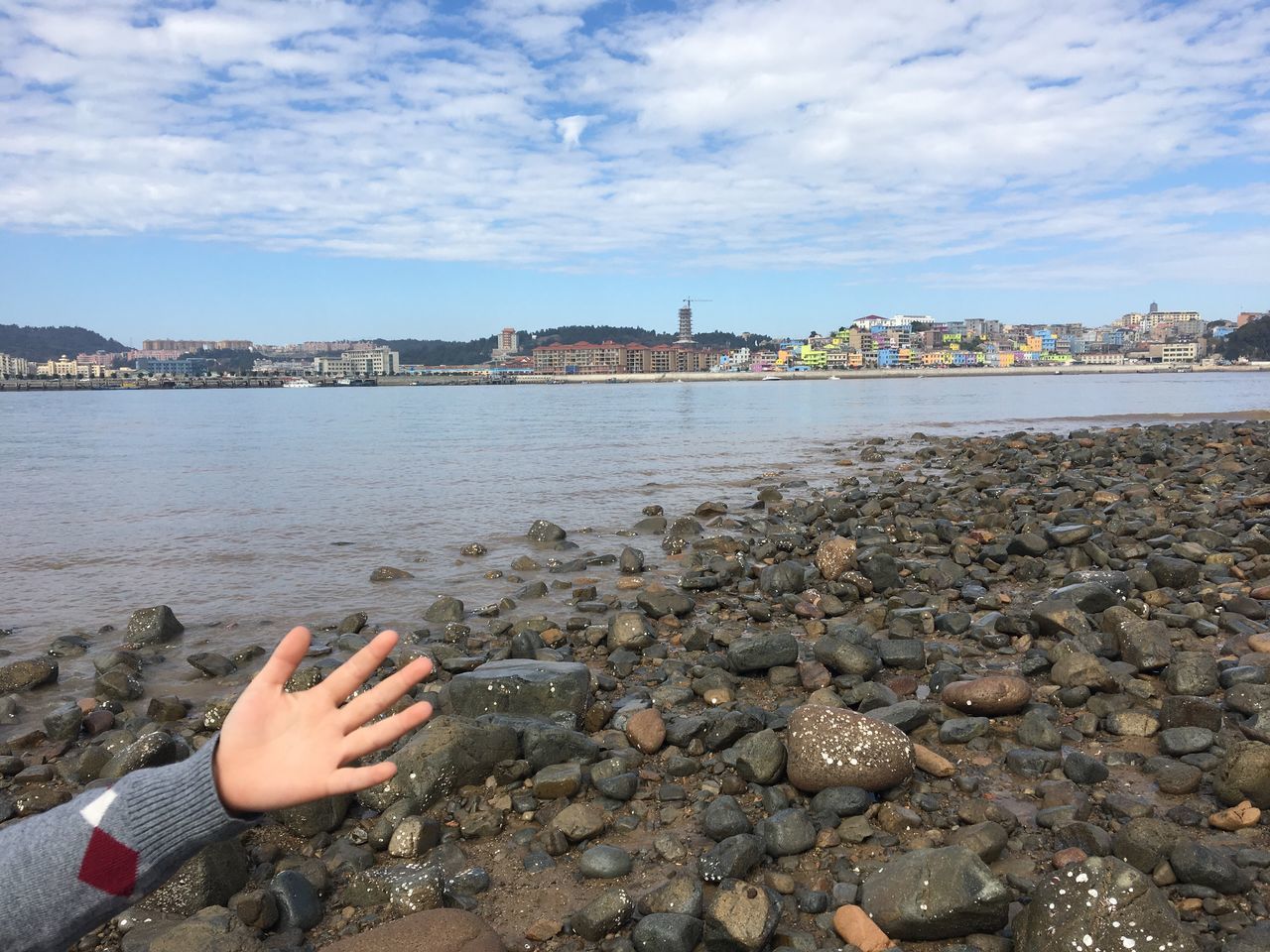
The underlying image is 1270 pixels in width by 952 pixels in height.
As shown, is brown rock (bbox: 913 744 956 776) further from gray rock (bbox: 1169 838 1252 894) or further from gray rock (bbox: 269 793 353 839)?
gray rock (bbox: 269 793 353 839)

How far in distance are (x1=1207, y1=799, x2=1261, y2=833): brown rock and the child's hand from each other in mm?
5074

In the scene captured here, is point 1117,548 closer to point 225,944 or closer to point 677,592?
point 677,592

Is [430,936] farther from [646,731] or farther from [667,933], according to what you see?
[646,731]

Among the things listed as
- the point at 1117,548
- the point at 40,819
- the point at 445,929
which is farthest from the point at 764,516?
the point at 40,819

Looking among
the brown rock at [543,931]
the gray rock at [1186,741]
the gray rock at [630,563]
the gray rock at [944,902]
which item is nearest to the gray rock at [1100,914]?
the gray rock at [944,902]

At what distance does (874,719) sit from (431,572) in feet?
29.3

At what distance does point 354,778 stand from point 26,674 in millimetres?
8753

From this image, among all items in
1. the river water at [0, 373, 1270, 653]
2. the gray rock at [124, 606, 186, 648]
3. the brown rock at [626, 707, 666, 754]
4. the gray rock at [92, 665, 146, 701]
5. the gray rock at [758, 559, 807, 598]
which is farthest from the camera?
the river water at [0, 373, 1270, 653]

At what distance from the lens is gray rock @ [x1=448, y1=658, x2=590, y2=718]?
6.84m

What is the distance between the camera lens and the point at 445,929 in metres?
3.94

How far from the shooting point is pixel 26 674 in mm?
8398

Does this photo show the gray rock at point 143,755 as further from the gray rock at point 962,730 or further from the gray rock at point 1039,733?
the gray rock at point 1039,733

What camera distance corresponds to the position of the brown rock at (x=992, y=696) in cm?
645

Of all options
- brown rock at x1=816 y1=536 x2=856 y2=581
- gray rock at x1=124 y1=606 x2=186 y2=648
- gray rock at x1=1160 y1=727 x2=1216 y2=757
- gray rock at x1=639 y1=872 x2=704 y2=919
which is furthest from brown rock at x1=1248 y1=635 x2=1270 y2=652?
gray rock at x1=124 y1=606 x2=186 y2=648
